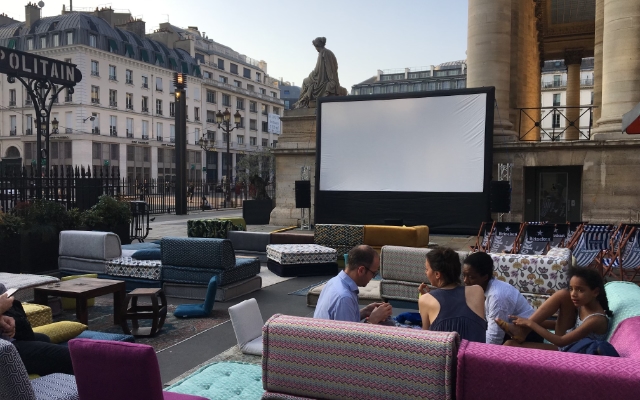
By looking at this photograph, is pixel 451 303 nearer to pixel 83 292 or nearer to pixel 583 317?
pixel 583 317

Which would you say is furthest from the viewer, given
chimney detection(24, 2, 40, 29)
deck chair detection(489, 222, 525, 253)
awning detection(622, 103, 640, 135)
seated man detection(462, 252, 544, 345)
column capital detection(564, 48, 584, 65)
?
chimney detection(24, 2, 40, 29)

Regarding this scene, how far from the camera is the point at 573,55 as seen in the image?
90.7ft

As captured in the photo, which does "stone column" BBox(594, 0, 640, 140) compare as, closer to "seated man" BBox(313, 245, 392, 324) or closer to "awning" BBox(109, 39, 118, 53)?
"seated man" BBox(313, 245, 392, 324)

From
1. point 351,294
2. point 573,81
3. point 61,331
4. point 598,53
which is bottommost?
point 61,331

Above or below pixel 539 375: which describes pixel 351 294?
above

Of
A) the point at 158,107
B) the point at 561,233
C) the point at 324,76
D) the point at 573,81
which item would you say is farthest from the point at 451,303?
the point at 158,107

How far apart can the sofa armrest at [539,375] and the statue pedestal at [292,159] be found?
49.5ft

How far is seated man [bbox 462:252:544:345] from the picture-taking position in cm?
402

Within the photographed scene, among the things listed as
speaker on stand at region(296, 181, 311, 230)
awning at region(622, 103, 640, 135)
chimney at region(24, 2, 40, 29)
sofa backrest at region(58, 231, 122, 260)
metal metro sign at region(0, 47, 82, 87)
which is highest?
chimney at region(24, 2, 40, 29)

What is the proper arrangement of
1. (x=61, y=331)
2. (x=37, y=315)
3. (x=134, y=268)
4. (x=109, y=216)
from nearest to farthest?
1. (x=61, y=331)
2. (x=37, y=315)
3. (x=134, y=268)
4. (x=109, y=216)

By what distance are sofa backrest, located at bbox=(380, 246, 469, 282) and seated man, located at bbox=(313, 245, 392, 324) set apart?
3367mm

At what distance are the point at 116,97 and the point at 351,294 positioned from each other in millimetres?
57456

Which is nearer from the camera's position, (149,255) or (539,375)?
(539,375)

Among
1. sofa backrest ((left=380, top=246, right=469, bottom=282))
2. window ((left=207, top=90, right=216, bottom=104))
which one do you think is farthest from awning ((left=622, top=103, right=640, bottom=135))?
window ((left=207, top=90, right=216, bottom=104))
